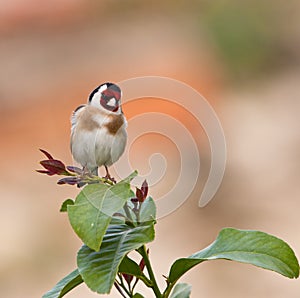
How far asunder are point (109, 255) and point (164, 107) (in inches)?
66.3

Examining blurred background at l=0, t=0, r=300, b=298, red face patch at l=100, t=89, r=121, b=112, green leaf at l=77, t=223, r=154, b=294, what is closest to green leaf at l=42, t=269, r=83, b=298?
green leaf at l=77, t=223, r=154, b=294

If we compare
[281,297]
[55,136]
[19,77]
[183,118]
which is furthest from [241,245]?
[19,77]

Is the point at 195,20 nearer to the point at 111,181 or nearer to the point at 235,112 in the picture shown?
the point at 235,112

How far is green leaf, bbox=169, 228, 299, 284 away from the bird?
0.43 ft

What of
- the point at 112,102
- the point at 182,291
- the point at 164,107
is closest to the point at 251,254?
the point at 182,291

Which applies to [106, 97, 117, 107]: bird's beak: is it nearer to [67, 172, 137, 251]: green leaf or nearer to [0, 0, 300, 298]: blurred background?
[67, 172, 137, 251]: green leaf

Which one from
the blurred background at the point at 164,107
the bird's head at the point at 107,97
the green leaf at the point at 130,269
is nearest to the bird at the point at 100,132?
the bird's head at the point at 107,97

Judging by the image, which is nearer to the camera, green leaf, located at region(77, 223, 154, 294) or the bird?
green leaf, located at region(77, 223, 154, 294)

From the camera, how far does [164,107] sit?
228cm

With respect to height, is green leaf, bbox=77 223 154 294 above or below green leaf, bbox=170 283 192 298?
above

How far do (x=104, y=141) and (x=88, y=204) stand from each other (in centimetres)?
20

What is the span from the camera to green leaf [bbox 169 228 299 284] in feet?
2.07

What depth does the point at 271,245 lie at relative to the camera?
25.2 inches

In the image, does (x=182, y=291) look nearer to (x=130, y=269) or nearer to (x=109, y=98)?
(x=130, y=269)
